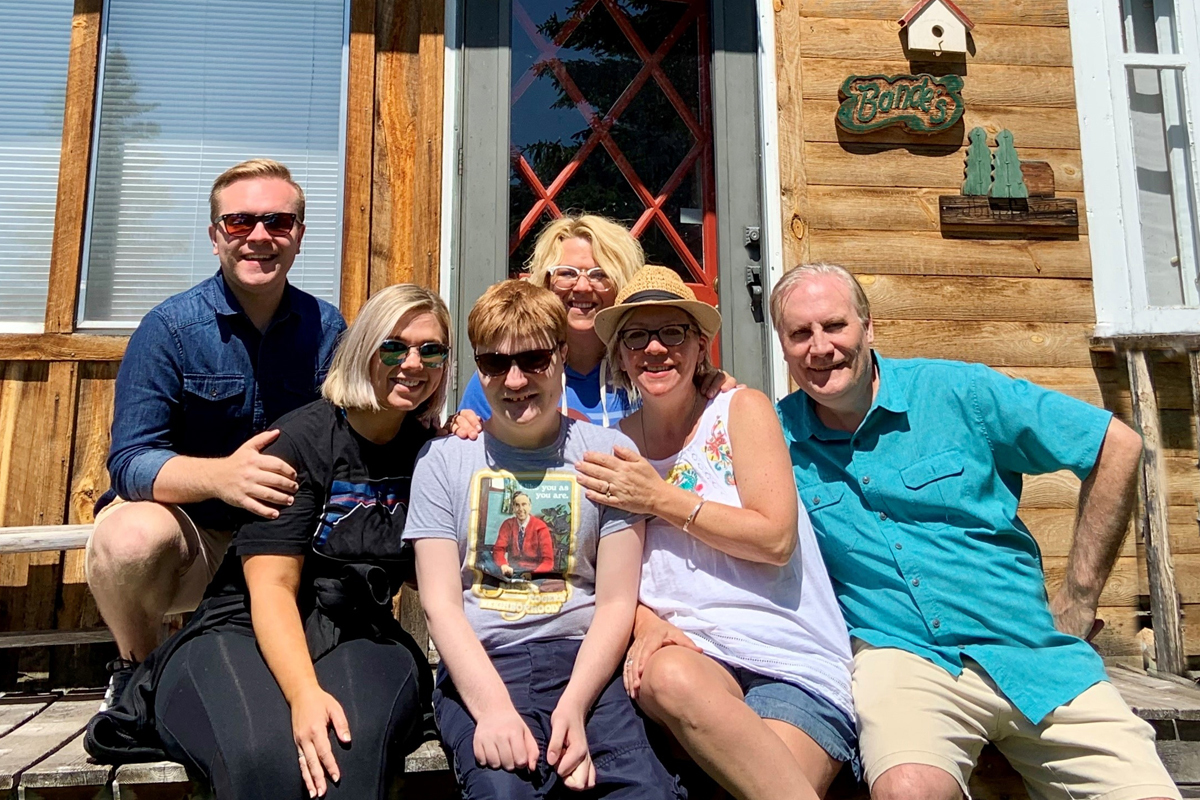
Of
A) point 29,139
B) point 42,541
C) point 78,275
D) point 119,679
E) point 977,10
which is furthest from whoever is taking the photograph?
point 977,10

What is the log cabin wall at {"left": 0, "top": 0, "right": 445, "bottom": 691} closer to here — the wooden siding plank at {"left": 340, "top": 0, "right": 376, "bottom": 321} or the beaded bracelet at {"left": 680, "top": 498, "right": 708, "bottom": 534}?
the wooden siding plank at {"left": 340, "top": 0, "right": 376, "bottom": 321}

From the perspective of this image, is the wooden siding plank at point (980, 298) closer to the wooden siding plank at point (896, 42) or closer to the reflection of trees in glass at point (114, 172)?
the wooden siding plank at point (896, 42)

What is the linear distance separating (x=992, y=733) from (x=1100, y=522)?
0.54m

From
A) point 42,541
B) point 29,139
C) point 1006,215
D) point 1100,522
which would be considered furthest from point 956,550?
point 29,139

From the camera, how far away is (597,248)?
2602mm

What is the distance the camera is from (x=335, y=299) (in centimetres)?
353

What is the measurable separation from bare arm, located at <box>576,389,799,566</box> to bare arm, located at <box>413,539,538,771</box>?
36cm

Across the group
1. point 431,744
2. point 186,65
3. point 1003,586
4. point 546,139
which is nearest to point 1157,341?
point 1003,586

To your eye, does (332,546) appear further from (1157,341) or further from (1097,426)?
(1157,341)

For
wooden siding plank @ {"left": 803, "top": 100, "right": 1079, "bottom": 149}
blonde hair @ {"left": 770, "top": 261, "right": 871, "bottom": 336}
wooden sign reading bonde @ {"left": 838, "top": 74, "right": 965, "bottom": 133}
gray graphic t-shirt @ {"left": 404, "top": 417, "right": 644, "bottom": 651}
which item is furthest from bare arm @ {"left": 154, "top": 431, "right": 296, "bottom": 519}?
wooden sign reading bonde @ {"left": 838, "top": 74, "right": 965, "bottom": 133}

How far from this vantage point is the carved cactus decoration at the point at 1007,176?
363cm

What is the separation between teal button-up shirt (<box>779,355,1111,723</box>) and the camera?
2.00 m

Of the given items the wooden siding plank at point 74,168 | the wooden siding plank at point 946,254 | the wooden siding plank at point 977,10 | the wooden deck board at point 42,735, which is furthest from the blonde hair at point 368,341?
the wooden siding plank at point 977,10

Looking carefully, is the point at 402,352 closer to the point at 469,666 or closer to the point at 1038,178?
the point at 469,666
